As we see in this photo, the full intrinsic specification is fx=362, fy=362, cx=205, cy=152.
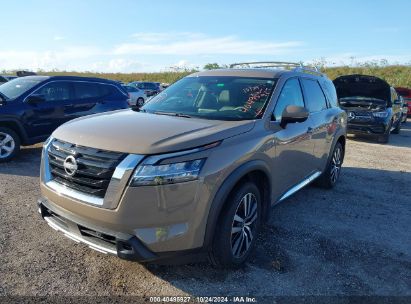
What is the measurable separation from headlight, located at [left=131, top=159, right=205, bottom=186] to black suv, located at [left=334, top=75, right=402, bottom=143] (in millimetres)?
9702

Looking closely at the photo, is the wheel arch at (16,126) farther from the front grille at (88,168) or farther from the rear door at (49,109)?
the front grille at (88,168)

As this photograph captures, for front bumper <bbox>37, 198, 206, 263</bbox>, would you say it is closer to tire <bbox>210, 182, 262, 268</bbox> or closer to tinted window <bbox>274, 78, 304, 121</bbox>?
tire <bbox>210, 182, 262, 268</bbox>

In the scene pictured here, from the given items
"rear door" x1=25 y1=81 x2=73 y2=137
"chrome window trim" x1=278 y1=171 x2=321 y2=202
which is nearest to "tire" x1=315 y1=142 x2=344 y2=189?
"chrome window trim" x1=278 y1=171 x2=321 y2=202

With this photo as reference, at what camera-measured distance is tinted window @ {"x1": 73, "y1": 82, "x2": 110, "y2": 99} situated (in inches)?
328

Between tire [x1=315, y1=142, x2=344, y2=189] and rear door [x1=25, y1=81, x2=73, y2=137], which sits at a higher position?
rear door [x1=25, y1=81, x2=73, y2=137]

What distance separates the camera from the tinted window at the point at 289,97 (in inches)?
157

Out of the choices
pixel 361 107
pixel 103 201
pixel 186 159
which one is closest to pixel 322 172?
pixel 186 159

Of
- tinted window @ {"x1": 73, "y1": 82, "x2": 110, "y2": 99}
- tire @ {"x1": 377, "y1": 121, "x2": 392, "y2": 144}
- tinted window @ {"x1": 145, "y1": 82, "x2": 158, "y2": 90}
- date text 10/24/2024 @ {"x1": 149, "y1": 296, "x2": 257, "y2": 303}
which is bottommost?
tire @ {"x1": 377, "y1": 121, "x2": 392, "y2": 144}

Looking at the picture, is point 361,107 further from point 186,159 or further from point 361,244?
point 186,159

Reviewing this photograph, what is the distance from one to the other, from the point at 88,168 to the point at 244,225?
1.52 meters

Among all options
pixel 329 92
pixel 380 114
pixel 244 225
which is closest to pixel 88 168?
pixel 244 225

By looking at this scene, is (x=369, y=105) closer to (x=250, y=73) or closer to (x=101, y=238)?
(x=250, y=73)

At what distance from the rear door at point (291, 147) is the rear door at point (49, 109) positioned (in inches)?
214

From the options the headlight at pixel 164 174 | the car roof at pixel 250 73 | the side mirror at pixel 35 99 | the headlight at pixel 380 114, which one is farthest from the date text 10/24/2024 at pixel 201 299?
the headlight at pixel 380 114
